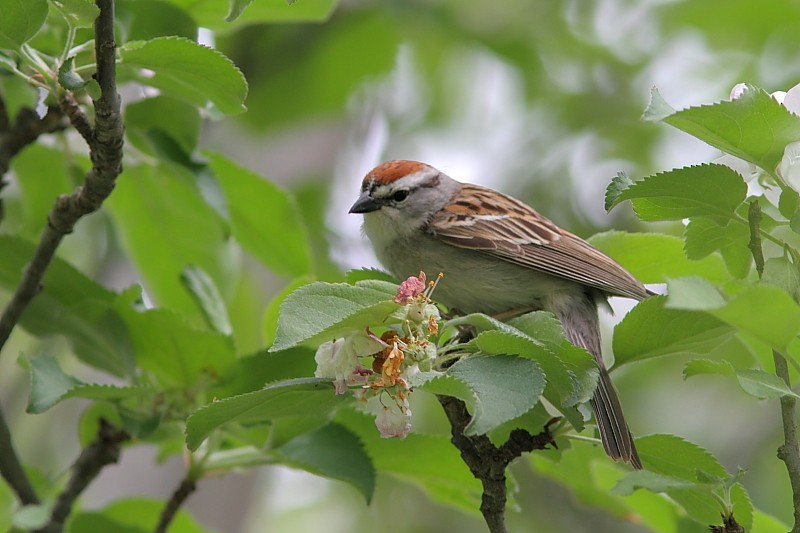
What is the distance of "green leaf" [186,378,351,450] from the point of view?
1817 millimetres

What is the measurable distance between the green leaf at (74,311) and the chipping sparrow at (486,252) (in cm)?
107

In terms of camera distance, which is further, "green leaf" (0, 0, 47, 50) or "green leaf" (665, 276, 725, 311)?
"green leaf" (0, 0, 47, 50)

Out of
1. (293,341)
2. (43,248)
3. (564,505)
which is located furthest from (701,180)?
(564,505)

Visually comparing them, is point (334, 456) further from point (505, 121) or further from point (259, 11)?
point (505, 121)

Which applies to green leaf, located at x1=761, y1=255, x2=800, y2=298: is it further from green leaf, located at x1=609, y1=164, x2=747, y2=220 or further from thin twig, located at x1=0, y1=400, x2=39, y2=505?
thin twig, located at x1=0, y1=400, x2=39, y2=505

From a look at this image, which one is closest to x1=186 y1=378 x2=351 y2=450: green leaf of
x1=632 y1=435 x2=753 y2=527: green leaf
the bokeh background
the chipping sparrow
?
x1=632 y1=435 x2=753 y2=527: green leaf

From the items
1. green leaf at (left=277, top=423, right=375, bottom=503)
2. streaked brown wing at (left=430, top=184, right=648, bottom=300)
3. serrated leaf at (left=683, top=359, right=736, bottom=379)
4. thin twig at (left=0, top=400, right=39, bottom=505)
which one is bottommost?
thin twig at (left=0, top=400, right=39, bottom=505)

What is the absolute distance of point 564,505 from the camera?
19.2 feet

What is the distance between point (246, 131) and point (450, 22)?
1.29 meters

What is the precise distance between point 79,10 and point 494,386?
39.8 inches

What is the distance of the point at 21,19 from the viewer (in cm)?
200

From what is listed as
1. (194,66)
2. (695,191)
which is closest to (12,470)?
(194,66)

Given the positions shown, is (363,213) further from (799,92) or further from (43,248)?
(799,92)

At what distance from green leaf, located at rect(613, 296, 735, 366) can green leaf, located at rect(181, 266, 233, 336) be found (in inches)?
41.2
